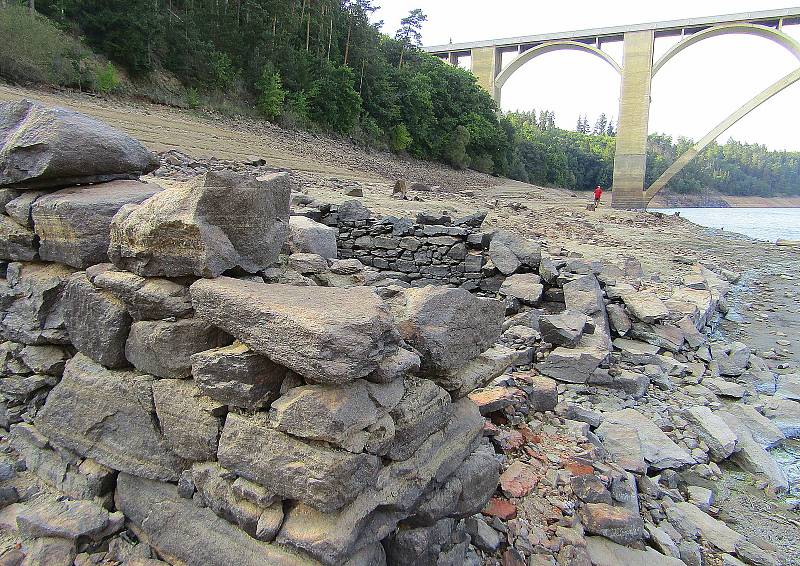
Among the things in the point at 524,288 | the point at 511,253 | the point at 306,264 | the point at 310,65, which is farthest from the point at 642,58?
the point at 306,264

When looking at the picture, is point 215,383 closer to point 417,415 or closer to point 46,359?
point 417,415

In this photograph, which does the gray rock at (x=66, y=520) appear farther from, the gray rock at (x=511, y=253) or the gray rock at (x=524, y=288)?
the gray rock at (x=511, y=253)

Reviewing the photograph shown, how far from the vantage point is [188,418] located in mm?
2078

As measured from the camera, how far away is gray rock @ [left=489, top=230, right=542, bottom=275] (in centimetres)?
736

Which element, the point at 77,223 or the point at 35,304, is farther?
the point at 35,304

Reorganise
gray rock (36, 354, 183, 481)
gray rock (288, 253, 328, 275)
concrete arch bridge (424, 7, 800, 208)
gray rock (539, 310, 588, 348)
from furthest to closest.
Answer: concrete arch bridge (424, 7, 800, 208) < gray rock (539, 310, 588, 348) < gray rock (288, 253, 328, 275) < gray rock (36, 354, 183, 481)

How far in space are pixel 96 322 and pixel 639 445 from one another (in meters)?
3.42

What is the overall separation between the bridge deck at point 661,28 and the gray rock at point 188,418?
1598 inches

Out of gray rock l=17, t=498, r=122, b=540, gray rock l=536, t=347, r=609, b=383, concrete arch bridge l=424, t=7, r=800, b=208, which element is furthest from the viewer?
A: concrete arch bridge l=424, t=7, r=800, b=208

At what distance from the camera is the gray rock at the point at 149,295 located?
2186 millimetres

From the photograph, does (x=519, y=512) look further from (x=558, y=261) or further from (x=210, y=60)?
(x=210, y=60)

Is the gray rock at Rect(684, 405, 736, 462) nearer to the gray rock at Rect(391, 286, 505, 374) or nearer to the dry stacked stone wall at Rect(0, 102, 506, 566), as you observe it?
the dry stacked stone wall at Rect(0, 102, 506, 566)

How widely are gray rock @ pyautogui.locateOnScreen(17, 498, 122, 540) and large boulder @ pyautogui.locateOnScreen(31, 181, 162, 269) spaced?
1.13 m

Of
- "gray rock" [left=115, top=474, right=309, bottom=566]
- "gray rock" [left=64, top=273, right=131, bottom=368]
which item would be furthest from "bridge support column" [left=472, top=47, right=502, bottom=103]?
"gray rock" [left=115, top=474, right=309, bottom=566]
